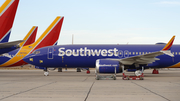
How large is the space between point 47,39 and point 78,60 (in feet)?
31.5

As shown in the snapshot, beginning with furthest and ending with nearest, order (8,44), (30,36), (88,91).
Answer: (30,36) → (8,44) → (88,91)

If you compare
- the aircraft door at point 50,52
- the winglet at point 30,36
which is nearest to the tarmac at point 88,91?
the aircraft door at point 50,52

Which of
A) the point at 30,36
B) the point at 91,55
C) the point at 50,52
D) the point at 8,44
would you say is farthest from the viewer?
the point at 30,36

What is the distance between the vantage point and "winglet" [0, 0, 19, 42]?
23188mm

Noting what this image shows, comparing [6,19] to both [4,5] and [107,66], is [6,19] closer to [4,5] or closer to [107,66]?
[4,5]

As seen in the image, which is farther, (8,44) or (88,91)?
(8,44)

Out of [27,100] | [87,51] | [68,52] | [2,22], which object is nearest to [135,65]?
[87,51]

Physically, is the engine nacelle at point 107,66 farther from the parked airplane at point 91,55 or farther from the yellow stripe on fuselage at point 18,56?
the yellow stripe on fuselage at point 18,56

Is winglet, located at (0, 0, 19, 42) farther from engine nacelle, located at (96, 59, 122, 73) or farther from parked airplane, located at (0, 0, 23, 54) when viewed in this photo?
engine nacelle, located at (96, 59, 122, 73)

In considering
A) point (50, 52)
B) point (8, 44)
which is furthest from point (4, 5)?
point (50, 52)

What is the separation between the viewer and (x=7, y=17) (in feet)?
76.7

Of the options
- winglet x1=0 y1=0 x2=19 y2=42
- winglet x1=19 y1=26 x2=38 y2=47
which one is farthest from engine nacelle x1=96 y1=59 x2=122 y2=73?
winglet x1=19 y1=26 x2=38 y2=47

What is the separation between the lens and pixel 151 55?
79.6 feet

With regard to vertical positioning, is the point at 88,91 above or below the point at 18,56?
below
